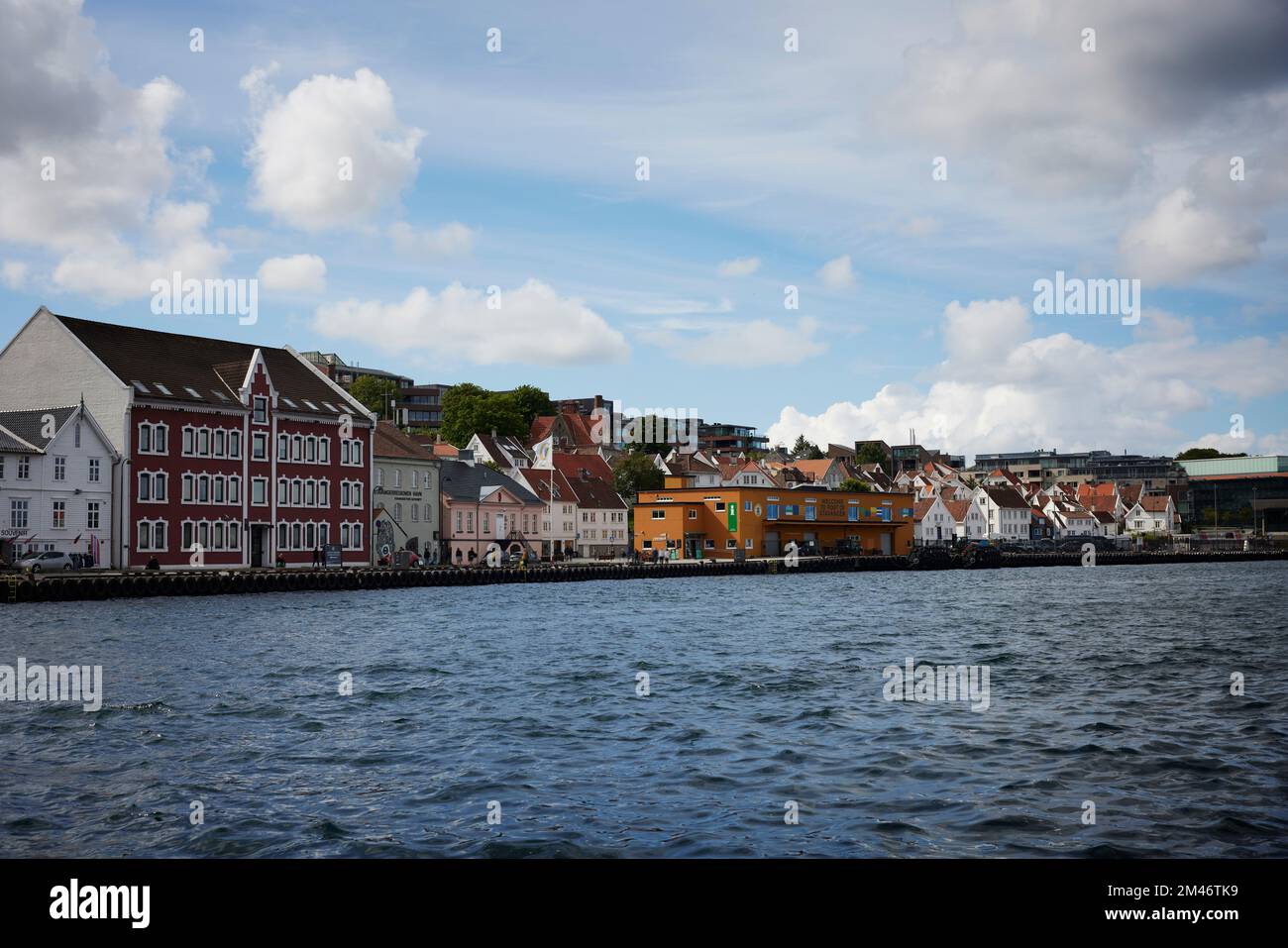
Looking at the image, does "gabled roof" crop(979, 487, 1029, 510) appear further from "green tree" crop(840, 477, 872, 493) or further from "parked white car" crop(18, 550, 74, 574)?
"parked white car" crop(18, 550, 74, 574)

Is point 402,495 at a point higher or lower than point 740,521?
higher

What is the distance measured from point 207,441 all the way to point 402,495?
2364 cm

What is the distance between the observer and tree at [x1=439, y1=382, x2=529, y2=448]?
497 feet

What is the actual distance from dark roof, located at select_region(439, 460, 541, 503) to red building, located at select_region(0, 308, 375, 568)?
18121mm

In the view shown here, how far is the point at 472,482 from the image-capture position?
106 m

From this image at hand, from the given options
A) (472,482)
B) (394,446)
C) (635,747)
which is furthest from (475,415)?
(635,747)

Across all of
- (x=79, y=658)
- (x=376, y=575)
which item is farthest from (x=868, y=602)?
(x=79, y=658)

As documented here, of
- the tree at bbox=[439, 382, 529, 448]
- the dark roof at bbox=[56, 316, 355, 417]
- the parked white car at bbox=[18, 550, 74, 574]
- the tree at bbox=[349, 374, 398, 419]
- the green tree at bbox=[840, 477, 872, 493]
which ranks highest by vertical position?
the tree at bbox=[349, 374, 398, 419]

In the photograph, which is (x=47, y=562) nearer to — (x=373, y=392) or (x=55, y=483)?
(x=55, y=483)

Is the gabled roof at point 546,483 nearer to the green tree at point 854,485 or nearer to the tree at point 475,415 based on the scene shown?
the tree at point 475,415

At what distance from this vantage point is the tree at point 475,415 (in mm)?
151500

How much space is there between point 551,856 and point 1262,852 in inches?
292

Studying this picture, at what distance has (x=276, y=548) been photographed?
7756 cm

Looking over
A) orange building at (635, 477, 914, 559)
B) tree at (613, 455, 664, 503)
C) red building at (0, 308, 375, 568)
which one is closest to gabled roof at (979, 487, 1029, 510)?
orange building at (635, 477, 914, 559)
